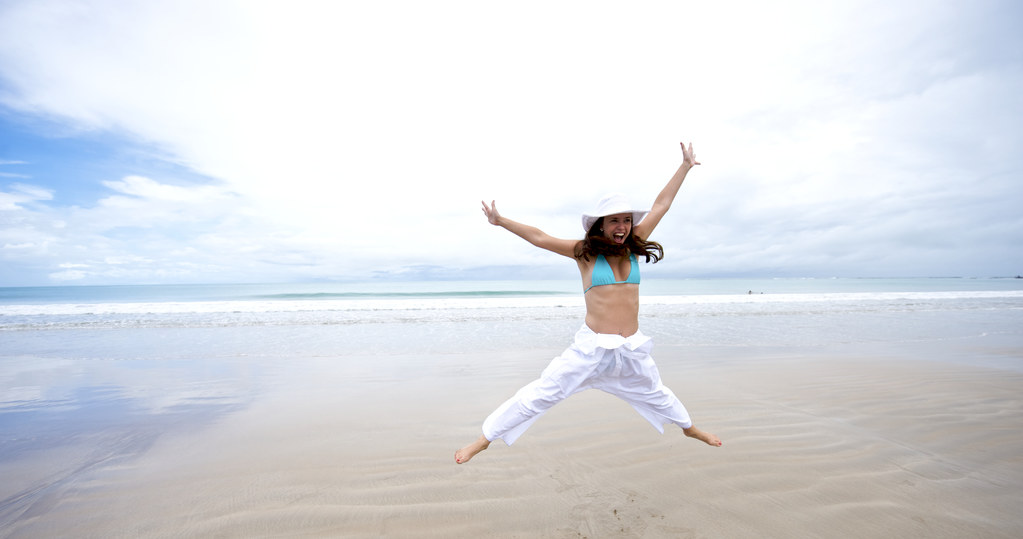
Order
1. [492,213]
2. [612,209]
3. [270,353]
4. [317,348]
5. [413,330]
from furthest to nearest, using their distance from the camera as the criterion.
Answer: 1. [413,330]
2. [317,348]
3. [270,353]
4. [492,213]
5. [612,209]

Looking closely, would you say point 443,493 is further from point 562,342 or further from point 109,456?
point 562,342

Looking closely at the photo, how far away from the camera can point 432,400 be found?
6195 mm

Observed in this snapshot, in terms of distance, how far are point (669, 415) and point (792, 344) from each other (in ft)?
29.4

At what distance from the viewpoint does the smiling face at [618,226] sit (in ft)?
11.1

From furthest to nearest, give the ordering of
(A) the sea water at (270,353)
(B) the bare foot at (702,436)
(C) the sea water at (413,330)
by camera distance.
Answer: (C) the sea water at (413,330) < (A) the sea water at (270,353) < (B) the bare foot at (702,436)

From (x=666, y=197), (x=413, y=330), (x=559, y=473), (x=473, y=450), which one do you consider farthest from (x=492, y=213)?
(x=413, y=330)

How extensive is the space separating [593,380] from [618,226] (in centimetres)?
→ 119

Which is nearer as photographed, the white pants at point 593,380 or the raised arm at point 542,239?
A: the white pants at point 593,380

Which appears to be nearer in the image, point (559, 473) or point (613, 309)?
point (613, 309)

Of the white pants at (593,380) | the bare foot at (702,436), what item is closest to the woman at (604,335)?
the white pants at (593,380)

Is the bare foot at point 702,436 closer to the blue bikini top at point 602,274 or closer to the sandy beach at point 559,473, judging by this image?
the sandy beach at point 559,473

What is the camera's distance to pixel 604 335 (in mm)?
3346

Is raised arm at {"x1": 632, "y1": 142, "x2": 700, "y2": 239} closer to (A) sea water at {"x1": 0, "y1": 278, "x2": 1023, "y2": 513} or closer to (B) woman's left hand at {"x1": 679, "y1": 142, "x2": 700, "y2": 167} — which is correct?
(B) woman's left hand at {"x1": 679, "y1": 142, "x2": 700, "y2": 167}

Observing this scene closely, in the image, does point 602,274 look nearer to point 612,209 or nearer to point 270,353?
point 612,209
